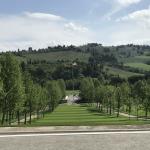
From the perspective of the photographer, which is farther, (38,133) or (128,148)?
(38,133)

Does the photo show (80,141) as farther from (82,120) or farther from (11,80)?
(82,120)

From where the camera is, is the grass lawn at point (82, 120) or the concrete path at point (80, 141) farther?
the grass lawn at point (82, 120)

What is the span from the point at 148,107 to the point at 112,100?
31.6 metres

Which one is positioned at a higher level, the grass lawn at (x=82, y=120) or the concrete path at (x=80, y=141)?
the concrete path at (x=80, y=141)

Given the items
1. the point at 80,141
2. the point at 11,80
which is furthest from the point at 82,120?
the point at 80,141

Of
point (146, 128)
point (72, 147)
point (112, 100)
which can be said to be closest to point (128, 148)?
point (72, 147)

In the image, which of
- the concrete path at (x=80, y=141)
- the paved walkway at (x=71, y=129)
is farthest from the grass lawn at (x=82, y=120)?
the concrete path at (x=80, y=141)

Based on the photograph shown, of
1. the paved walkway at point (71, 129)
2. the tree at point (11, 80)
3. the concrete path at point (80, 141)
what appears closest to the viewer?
the concrete path at point (80, 141)

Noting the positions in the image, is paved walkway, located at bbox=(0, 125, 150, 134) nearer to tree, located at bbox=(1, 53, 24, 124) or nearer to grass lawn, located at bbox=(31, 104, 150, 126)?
grass lawn, located at bbox=(31, 104, 150, 126)

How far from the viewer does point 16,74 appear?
65.1 m

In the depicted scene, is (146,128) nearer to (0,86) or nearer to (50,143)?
(50,143)

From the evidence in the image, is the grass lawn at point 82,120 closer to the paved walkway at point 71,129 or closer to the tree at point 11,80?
the paved walkway at point 71,129

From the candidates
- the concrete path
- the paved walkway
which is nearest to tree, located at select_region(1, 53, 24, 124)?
the paved walkway

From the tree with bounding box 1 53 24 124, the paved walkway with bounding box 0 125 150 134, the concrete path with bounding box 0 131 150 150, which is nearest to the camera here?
the concrete path with bounding box 0 131 150 150
